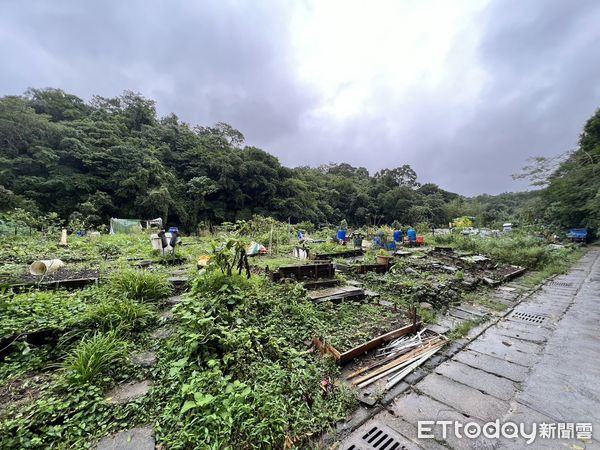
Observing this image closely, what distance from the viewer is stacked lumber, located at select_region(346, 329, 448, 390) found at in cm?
243

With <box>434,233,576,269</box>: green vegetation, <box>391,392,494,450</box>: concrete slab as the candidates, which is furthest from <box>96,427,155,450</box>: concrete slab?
<box>434,233,576,269</box>: green vegetation

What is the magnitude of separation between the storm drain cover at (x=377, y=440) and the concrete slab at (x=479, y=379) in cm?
107

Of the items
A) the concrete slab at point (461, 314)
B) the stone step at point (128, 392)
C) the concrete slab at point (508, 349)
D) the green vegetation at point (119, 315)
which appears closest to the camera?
the stone step at point (128, 392)

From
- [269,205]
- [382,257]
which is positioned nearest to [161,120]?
[269,205]

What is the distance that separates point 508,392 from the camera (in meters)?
2.28

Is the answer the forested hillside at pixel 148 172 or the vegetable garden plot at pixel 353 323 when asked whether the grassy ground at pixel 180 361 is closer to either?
the vegetable garden plot at pixel 353 323

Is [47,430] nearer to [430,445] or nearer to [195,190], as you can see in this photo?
[430,445]

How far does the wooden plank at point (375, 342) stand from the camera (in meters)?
2.66

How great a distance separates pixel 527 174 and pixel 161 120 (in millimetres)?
39830

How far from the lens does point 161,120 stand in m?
34.1

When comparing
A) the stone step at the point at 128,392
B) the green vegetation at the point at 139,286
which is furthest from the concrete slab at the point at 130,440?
the green vegetation at the point at 139,286

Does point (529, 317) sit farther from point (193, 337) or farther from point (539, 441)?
point (193, 337)

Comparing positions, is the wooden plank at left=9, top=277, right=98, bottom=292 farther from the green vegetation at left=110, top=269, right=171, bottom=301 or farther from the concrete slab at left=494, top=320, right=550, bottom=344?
the concrete slab at left=494, top=320, right=550, bottom=344

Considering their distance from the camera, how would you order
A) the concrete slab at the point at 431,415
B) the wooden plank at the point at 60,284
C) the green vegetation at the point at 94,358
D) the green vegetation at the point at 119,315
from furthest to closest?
1. the wooden plank at the point at 60,284
2. the green vegetation at the point at 119,315
3. the green vegetation at the point at 94,358
4. the concrete slab at the point at 431,415
